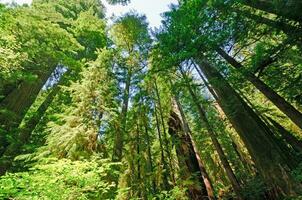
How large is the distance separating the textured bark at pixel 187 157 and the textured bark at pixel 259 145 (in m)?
2.83

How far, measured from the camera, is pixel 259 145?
319 inches

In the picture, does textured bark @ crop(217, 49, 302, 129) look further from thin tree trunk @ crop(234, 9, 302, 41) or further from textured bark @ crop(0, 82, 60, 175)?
textured bark @ crop(0, 82, 60, 175)

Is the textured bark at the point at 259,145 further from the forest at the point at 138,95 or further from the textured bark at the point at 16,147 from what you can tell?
the textured bark at the point at 16,147

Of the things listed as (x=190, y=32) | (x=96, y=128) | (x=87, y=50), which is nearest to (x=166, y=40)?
(x=190, y=32)

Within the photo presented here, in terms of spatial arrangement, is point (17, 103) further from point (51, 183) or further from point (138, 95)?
point (51, 183)

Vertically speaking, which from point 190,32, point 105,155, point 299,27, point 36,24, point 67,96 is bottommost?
point 105,155

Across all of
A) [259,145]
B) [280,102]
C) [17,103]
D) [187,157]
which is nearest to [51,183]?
[259,145]

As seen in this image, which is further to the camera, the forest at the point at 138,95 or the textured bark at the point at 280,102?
the textured bark at the point at 280,102

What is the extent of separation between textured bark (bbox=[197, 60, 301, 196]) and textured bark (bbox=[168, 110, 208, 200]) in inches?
111

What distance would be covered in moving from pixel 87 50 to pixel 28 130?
6465mm

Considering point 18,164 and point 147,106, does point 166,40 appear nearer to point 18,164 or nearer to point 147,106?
point 147,106

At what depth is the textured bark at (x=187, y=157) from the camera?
10.8 meters

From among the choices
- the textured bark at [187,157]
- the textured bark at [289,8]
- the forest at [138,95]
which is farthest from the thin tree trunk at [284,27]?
the textured bark at [187,157]

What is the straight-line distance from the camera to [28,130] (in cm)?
1035
